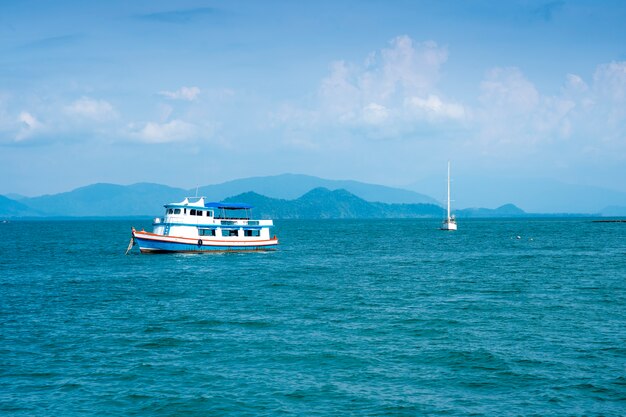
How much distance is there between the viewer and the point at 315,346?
27.8 metres

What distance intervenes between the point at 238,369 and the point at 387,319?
40.9 feet

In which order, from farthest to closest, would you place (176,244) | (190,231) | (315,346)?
(190,231), (176,244), (315,346)

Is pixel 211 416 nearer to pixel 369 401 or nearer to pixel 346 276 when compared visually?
pixel 369 401

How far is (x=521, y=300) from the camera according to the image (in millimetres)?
40438

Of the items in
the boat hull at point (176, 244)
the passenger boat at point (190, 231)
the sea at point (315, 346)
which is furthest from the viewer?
the passenger boat at point (190, 231)

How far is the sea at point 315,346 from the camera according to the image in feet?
67.7

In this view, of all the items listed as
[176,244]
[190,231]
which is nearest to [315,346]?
[176,244]

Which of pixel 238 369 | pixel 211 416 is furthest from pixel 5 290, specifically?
pixel 211 416

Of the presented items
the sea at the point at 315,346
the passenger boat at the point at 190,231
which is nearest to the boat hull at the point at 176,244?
the passenger boat at the point at 190,231

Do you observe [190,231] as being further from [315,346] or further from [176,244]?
[315,346]

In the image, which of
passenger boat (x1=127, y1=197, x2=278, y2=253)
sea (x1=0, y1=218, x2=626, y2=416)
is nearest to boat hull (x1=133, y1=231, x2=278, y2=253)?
passenger boat (x1=127, y1=197, x2=278, y2=253)

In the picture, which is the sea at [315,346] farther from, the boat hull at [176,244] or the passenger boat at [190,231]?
the passenger boat at [190,231]

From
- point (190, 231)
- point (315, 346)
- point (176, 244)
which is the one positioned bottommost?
point (315, 346)

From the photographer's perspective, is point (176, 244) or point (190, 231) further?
point (190, 231)
